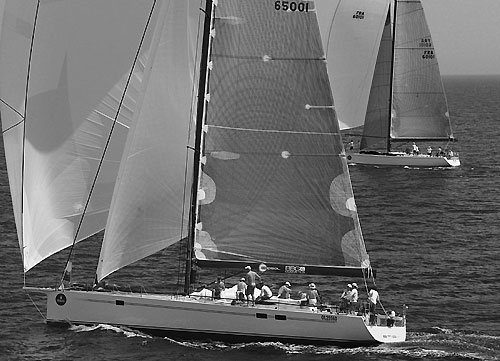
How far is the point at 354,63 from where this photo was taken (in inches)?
3273

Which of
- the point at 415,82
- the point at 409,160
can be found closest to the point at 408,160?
the point at 409,160

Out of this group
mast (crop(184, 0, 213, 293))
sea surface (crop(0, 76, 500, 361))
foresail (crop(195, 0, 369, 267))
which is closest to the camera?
sea surface (crop(0, 76, 500, 361))

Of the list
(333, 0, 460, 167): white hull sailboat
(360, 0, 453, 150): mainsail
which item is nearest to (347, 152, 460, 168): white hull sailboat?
(333, 0, 460, 167): white hull sailboat

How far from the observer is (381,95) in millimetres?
80625

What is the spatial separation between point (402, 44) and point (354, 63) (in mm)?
4608

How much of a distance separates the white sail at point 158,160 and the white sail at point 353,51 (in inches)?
1882

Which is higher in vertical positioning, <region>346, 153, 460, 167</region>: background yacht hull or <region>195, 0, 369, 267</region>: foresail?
<region>346, 153, 460, 167</region>: background yacht hull

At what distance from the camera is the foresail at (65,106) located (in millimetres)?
34281

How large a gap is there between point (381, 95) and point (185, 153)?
4722 centimetres

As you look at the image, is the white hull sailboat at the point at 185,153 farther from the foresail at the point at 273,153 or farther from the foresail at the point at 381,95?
the foresail at the point at 381,95

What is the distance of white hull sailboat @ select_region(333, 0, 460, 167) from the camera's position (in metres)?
79.4

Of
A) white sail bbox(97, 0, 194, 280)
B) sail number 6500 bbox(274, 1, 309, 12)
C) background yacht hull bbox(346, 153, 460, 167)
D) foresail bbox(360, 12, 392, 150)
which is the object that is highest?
foresail bbox(360, 12, 392, 150)

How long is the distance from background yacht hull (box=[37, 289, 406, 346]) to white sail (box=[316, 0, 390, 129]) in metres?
49.5

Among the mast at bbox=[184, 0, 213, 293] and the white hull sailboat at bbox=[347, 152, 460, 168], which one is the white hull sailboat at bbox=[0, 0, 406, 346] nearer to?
the mast at bbox=[184, 0, 213, 293]
